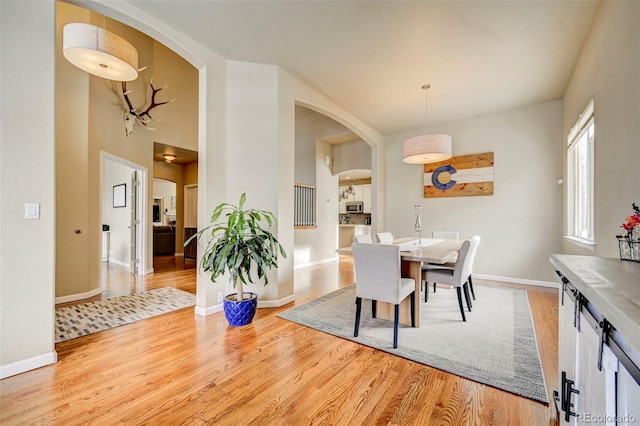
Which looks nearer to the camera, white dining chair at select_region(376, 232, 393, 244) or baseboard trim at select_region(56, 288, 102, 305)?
baseboard trim at select_region(56, 288, 102, 305)

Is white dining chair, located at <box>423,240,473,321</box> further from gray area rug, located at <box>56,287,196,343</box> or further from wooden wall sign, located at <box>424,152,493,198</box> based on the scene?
gray area rug, located at <box>56,287,196,343</box>

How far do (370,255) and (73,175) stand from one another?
3852mm

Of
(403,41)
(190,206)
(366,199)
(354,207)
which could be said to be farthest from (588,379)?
(354,207)

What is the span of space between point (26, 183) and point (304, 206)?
14.9 feet

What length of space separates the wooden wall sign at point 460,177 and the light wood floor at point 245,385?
9.21ft

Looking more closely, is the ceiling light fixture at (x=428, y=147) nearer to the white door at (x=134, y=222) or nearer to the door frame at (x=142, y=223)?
the door frame at (x=142, y=223)

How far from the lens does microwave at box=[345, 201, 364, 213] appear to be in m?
9.38

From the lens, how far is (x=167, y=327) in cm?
267

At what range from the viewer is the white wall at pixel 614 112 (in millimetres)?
1674

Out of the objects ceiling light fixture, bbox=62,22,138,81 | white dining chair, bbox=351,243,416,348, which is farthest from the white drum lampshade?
ceiling light fixture, bbox=62,22,138,81

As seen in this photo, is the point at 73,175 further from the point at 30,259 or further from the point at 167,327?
the point at 167,327

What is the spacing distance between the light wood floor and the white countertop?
3.38 ft

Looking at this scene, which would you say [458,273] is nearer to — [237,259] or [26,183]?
[237,259]

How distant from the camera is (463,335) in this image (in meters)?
2.50
